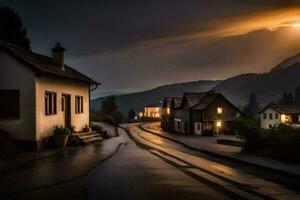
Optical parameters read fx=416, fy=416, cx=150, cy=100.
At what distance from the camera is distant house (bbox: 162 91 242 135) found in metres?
71.4

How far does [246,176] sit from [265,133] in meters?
8.85

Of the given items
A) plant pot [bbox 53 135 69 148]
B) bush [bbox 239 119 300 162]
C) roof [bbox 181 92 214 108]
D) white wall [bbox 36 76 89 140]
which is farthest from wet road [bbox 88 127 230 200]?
roof [bbox 181 92 214 108]

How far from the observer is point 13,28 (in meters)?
52.7

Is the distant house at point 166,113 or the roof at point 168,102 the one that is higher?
the roof at point 168,102

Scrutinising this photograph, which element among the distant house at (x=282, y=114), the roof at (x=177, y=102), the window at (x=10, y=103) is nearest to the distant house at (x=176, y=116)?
the roof at (x=177, y=102)

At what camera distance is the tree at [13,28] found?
169ft

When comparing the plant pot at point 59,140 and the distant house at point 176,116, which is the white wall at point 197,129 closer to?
the distant house at point 176,116

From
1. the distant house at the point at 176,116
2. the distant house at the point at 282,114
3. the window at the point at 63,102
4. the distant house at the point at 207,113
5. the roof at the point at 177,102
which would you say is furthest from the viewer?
the distant house at the point at 282,114

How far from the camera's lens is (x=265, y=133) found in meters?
22.5

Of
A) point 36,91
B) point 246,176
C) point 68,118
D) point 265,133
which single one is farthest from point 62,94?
point 246,176

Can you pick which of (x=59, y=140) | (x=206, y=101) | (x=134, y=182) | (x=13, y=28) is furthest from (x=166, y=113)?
(x=134, y=182)

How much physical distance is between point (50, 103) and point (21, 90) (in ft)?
10.9

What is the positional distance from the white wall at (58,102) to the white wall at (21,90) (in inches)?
14.7

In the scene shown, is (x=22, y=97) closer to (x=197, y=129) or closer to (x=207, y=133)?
(x=207, y=133)
